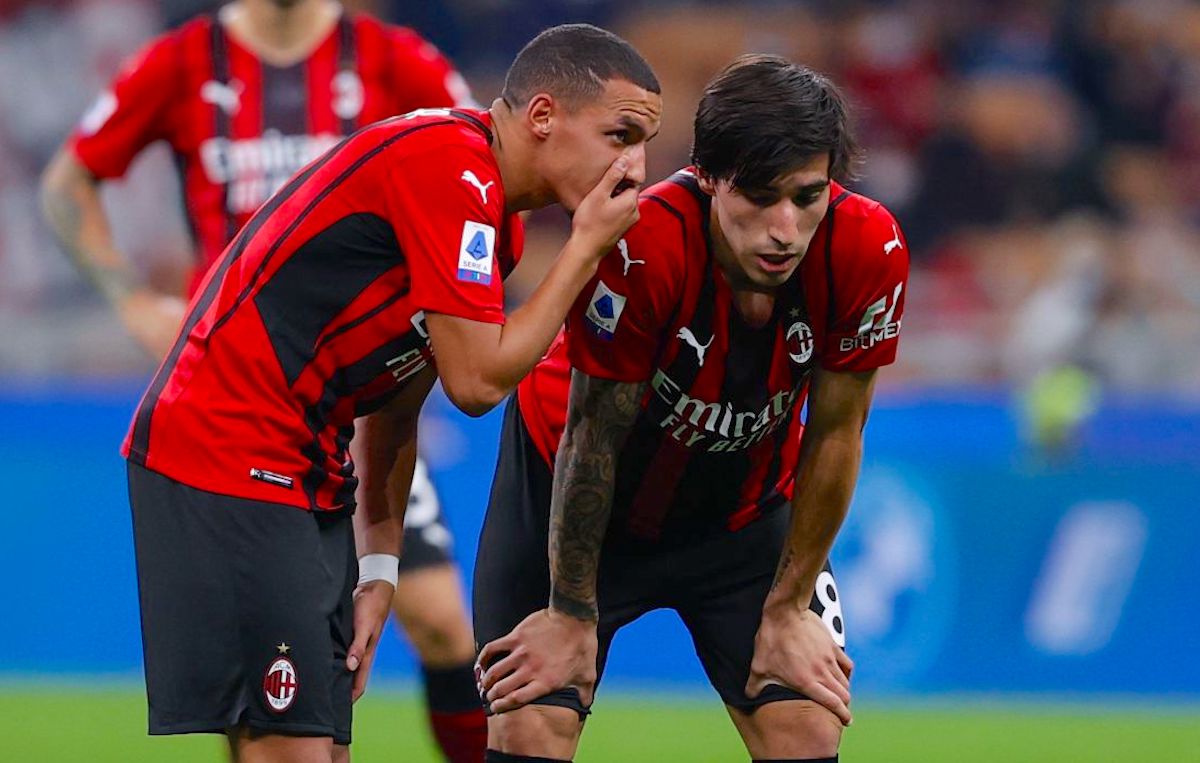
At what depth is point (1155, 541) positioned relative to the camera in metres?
9.62

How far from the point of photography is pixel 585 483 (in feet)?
15.0

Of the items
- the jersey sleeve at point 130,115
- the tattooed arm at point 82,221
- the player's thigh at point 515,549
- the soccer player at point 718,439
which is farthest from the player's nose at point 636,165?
the tattooed arm at point 82,221

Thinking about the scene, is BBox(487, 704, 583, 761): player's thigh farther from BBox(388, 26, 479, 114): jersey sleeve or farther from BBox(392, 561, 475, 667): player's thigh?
BBox(388, 26, 479, 114): jersey sleeve

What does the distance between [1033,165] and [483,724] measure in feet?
28.6

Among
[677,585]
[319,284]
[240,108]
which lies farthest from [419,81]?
[319,284]

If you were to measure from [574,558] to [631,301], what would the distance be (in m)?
0.65

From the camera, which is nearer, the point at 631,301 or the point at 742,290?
the point at 631,301

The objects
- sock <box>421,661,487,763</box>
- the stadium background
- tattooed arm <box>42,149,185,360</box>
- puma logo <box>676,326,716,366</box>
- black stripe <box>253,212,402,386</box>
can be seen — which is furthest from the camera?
the stadium background

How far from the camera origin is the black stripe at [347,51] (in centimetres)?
639

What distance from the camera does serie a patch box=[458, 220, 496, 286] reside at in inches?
160

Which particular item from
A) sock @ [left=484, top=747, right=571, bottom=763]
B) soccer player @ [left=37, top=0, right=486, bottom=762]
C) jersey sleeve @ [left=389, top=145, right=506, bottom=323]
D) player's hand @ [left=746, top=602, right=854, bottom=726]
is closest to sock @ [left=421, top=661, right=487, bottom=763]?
soccer player @ [left=37, top=0, right=486, bottom=762]

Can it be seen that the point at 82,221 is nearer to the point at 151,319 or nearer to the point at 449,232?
the point at 151,319

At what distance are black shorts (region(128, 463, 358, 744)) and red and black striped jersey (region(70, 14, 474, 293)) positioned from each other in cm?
217

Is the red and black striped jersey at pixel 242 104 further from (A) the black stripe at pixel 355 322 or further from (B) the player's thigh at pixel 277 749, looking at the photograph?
(B) the player's thigh at pixel 277 749
